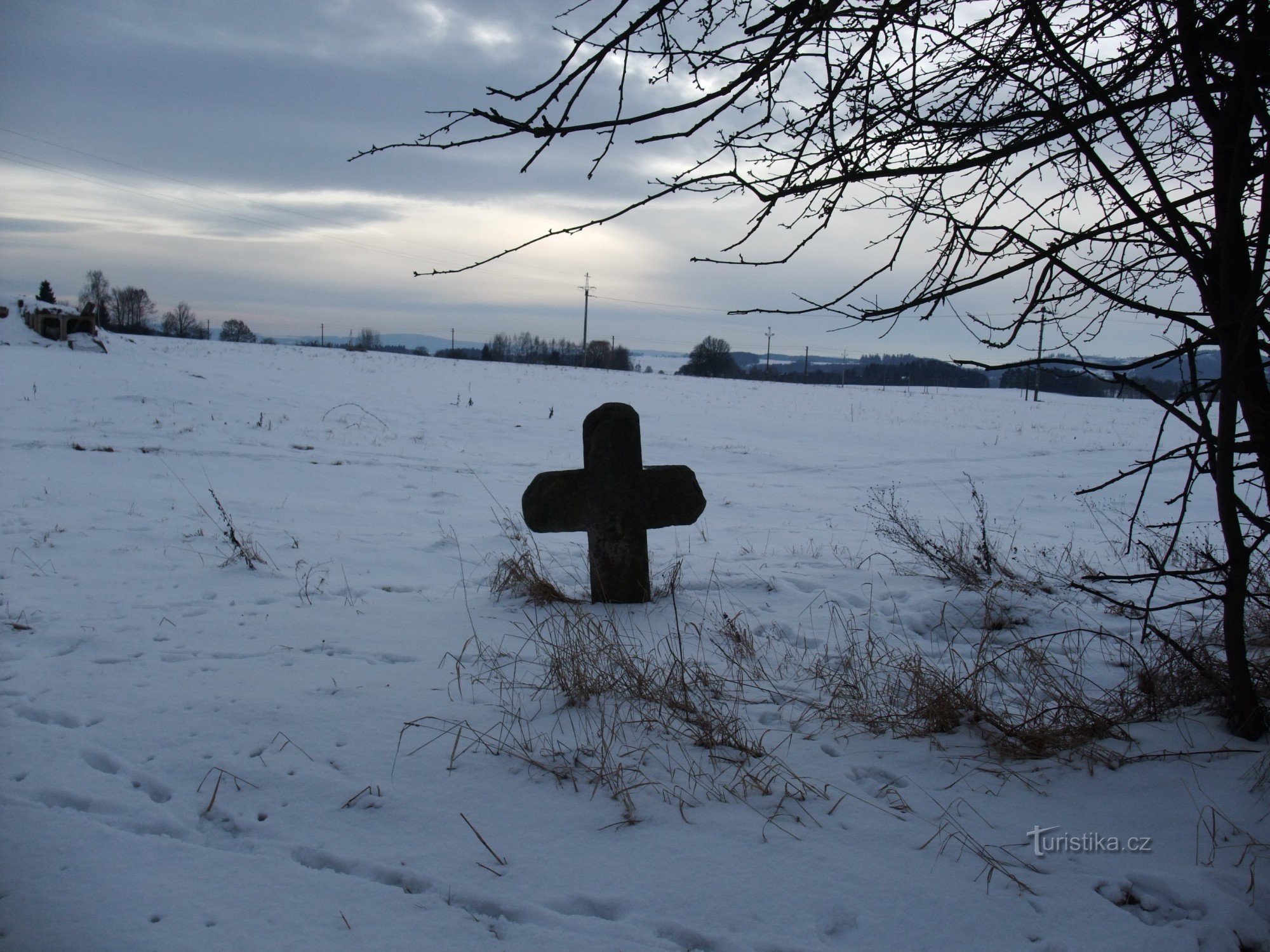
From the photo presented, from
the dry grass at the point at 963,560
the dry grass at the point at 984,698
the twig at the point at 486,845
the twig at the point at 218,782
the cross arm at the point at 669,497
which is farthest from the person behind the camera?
the dry grass at the point at 963,560

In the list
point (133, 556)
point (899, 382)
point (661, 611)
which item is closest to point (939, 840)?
point (661, 611)

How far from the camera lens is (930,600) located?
4887mm

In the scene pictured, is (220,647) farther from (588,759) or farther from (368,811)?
(588,759)

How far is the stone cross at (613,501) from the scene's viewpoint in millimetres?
4531

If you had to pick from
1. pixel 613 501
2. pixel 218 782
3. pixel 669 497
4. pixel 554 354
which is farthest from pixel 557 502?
pixel 554 354

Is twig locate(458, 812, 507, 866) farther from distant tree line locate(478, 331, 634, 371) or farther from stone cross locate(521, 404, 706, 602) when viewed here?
distant tree line locate(478, 331, 634, 371)

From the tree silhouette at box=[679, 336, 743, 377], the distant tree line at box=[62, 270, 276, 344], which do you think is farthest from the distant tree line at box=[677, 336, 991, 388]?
the distant tree line at box=[62, 270, 276, 344]

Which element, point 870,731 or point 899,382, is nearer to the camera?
A: point 870,731

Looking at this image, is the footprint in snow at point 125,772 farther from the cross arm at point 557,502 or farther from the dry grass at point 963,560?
the dry grass at point 963,560

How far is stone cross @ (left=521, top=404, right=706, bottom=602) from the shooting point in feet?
14.9

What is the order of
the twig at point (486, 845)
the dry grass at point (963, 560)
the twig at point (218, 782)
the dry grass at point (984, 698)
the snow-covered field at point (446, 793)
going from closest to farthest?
the snow-covered field at point (446, 793)
the twig at point (486, 845)
the twig at point (218, 782)
the dry grass at point (984, 698)
the dry grass at point (963, 560)

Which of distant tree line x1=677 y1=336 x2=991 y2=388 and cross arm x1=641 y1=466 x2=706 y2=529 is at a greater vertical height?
distant tree line x1=677 y1=336 x2=991 y2=388

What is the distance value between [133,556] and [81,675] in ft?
7.10

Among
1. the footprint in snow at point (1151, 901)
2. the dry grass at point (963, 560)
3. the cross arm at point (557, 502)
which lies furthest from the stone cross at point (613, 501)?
the footprint in snow at point (1151, 901)
